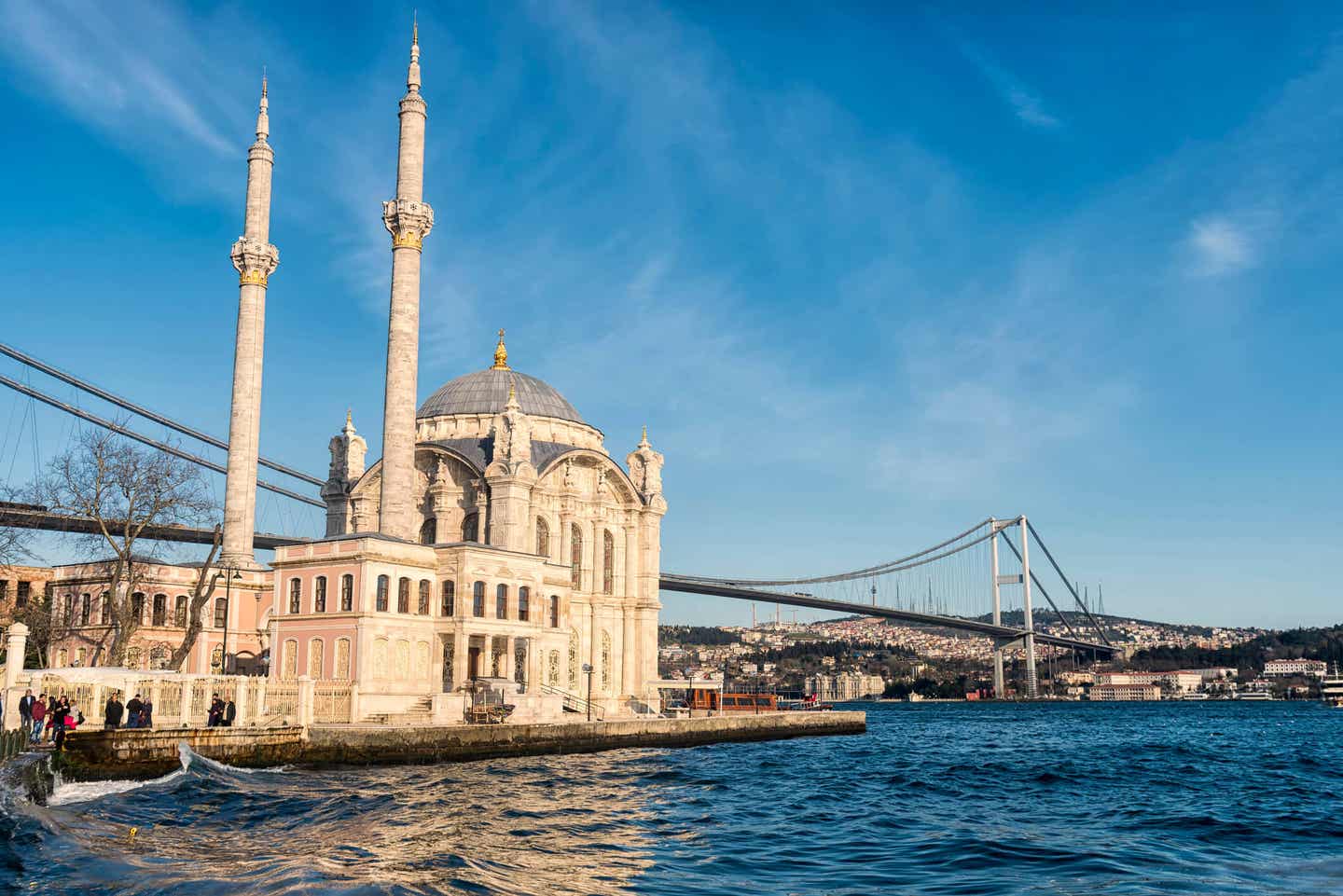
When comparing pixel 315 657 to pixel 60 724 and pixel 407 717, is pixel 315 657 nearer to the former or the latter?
pixel 407 717

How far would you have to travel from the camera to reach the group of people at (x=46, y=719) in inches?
805

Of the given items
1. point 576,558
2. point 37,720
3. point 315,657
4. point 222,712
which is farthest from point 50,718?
point 576,558

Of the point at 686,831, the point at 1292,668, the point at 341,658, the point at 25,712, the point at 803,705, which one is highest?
the point at 341,658

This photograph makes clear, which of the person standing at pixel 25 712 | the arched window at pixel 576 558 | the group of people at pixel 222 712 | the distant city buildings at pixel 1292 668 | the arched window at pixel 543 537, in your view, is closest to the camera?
the person standing at pixel 25 712

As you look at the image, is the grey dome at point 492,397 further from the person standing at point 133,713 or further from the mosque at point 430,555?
the person standing at point 133,713

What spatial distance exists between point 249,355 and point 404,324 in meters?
6.36

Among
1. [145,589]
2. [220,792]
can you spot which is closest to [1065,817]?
[220,792]

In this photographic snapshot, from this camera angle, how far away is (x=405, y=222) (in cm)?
3769

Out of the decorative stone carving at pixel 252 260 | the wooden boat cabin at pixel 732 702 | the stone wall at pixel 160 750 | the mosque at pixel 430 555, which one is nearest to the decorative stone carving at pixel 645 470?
the mosque at pixel 430 555

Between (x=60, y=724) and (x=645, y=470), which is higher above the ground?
(x=645, y=470)

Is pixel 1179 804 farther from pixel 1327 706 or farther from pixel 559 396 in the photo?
pixel 1327 706

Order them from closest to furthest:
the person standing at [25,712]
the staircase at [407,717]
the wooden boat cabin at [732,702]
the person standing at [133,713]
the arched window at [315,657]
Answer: the person standing at [25,712]
the person standing at [133,713]
the staircase at [407,717]
the arched window at [315,657]
the wooden boat cabin at [732,702]

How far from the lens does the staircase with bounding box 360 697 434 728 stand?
30186mm

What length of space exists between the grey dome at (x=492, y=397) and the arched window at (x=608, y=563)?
5.22 meters
